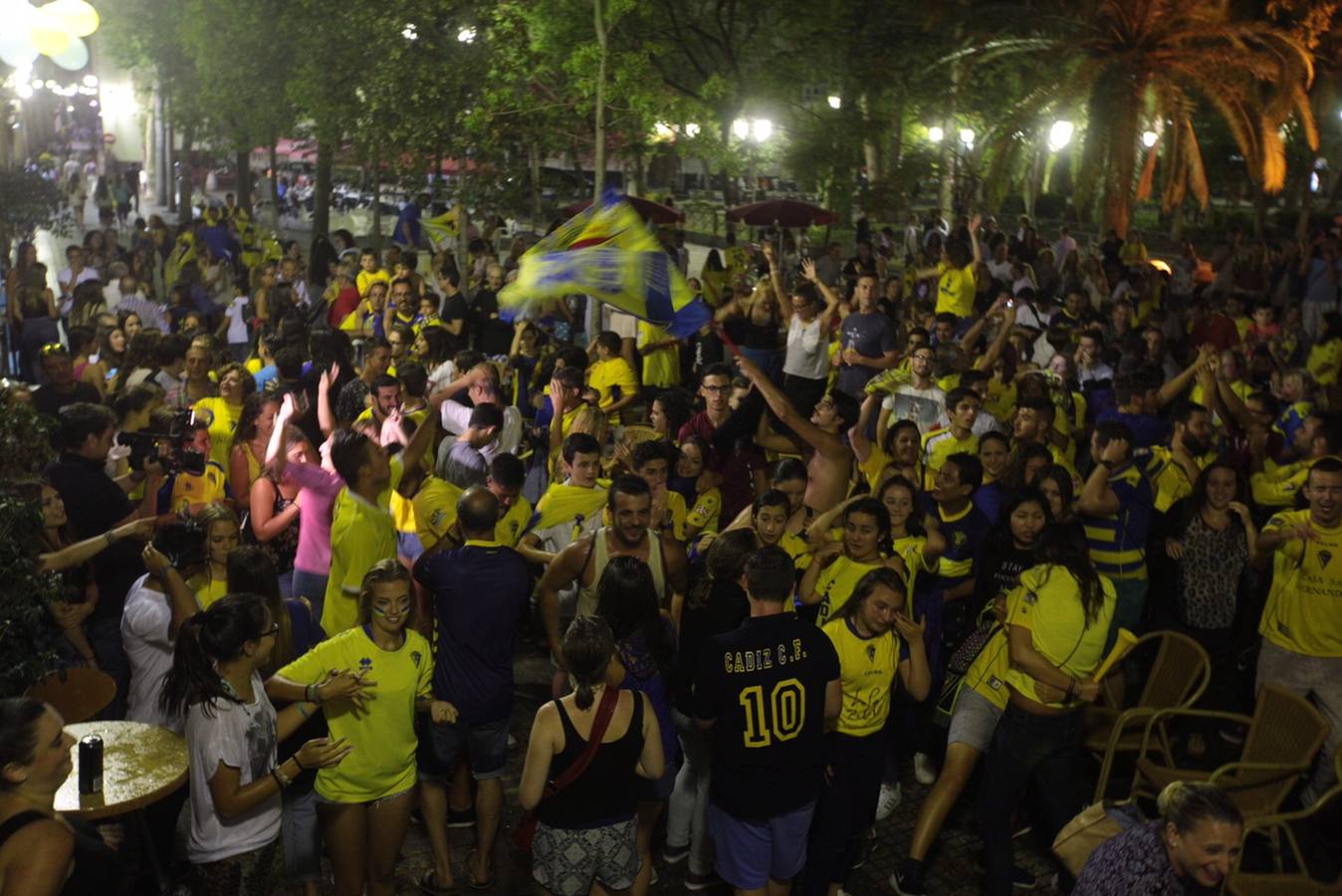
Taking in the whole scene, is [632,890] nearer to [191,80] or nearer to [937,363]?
[937,363]

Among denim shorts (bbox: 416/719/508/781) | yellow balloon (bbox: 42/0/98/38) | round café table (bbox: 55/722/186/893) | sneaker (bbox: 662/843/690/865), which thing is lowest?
sneaker (bbox: 662/843/690/865)

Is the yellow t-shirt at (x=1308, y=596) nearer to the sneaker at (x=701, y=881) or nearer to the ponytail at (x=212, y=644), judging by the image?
the sneaker at (x=701, y=881)

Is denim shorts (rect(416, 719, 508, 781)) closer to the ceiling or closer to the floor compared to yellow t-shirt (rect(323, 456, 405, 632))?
closer to the floor

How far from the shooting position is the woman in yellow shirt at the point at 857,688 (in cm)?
521

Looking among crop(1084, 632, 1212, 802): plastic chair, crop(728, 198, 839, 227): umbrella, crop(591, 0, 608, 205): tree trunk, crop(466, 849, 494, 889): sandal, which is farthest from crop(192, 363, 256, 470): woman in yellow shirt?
crop(728, 198, 839, 227): umbrella

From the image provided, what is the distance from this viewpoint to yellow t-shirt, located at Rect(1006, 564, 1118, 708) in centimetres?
538

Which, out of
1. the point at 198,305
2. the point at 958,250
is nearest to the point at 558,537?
the point at 958,250

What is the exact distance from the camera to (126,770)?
4.84 m

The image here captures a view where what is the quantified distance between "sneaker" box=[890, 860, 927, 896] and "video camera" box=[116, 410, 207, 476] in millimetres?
4343

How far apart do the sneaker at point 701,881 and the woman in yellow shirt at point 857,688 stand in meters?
0.55

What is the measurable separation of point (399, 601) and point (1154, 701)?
3845 millimetres

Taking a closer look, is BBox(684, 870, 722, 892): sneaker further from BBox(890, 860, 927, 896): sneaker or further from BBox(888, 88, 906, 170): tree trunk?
BBox(888, 88, 906, 170): tree trunk

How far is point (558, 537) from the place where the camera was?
6680 mm

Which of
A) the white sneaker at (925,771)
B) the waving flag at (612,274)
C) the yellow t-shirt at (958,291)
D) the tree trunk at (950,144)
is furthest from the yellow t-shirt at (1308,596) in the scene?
the tree trunk at (950,144)
